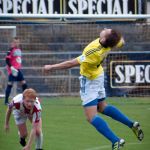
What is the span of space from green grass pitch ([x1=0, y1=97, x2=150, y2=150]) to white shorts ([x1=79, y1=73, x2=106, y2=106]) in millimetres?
1002

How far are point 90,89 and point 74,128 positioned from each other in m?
3.21

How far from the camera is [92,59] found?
1113cm

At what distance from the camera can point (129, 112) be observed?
16922 millimetres

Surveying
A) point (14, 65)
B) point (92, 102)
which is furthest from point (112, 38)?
point (14, 65)

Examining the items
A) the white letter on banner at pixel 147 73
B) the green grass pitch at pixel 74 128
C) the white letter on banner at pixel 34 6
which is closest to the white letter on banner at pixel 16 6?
the white letter on banner at pixel 34 6

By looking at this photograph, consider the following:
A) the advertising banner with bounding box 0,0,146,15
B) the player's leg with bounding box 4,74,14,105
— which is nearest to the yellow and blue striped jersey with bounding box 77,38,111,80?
the player's leg with bounding box 4,74,14,105

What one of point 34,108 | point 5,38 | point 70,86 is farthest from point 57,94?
point 34,108

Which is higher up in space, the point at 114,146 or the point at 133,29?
the point at 133,29

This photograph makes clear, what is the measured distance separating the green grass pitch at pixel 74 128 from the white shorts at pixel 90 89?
1.00 m

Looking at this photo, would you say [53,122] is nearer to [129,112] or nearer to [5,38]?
[129,112]

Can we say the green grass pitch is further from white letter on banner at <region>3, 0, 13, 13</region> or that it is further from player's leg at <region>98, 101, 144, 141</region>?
white letter on banner at <region>3, 0, 13, 13</region>

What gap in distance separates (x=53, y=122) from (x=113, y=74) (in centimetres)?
579

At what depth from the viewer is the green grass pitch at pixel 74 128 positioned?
1215cm

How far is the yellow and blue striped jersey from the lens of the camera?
36.4ft
